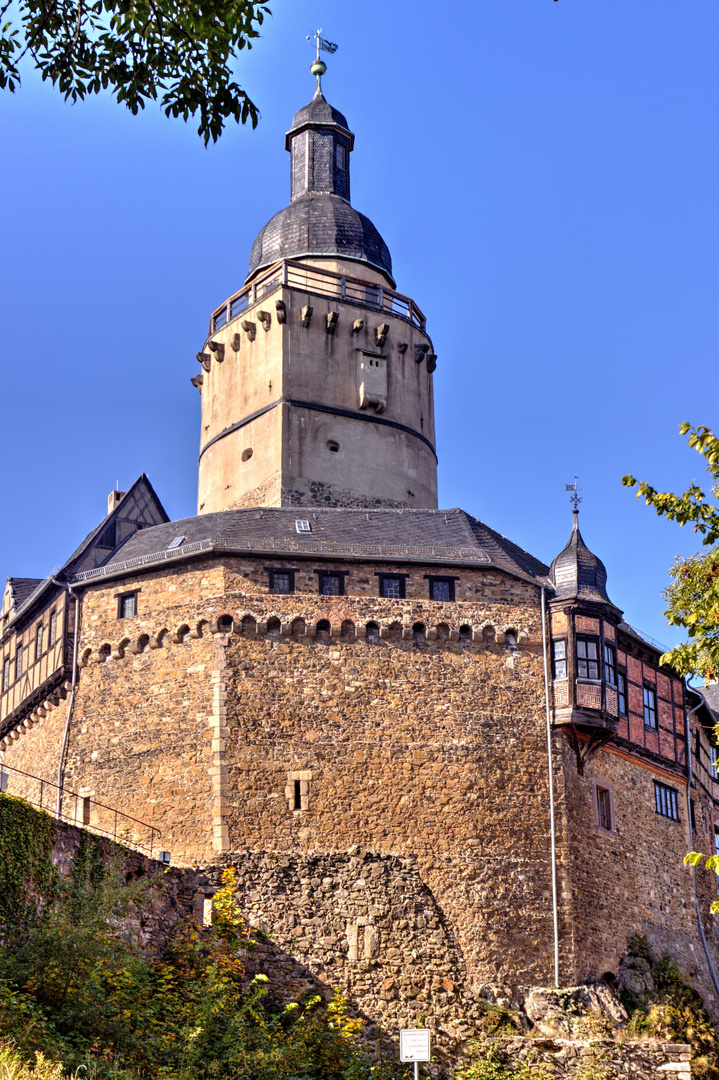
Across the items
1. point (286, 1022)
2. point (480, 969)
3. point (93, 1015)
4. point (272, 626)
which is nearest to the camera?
point (93, 1015)

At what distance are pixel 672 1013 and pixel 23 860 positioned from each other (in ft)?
50.1

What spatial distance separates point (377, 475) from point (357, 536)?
6.10 meters

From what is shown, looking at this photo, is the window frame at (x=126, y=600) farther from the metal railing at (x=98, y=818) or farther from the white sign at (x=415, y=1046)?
the white sign at (x=415, y=1046)

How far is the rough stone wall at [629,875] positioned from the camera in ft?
105

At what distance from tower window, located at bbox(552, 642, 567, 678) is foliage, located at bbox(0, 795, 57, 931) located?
1295 centimetres

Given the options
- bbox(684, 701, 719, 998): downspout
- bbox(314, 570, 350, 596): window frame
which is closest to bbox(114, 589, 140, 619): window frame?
bbox(314, 570, 350, 596): window frame

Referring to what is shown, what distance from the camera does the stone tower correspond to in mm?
39312

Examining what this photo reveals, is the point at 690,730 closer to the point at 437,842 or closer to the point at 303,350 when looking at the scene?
the point at 437,842

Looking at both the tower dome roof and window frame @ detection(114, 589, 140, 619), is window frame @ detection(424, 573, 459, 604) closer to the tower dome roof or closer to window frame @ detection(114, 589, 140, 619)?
the tower dome roof

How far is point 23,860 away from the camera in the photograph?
947 inches

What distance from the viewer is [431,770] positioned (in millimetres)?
31750

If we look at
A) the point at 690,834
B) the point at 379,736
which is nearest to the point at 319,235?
the point at 379,736

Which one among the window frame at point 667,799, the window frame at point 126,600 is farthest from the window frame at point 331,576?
the window frame at point 667,799

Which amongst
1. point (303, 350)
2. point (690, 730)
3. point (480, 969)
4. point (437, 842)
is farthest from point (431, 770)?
point (303, 350)
